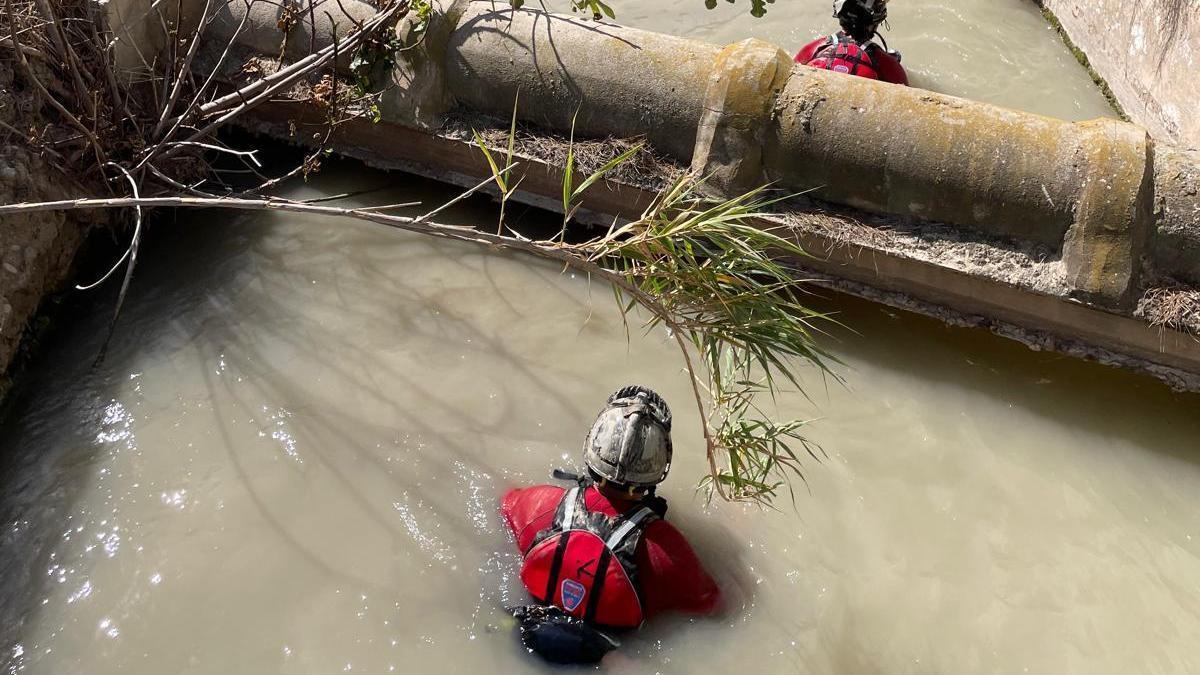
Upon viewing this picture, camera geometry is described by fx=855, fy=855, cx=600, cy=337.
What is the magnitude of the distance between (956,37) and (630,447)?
517 cm

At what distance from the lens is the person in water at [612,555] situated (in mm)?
2812

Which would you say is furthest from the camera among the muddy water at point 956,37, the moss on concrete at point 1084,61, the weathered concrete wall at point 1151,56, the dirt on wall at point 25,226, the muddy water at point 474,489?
the muddy water at point 956,37

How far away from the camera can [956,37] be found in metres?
6.44

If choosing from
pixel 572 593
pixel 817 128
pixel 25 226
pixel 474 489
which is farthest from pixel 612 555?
pixel 25 226

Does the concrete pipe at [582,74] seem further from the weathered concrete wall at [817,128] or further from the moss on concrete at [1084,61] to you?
the moss on concrete at [1084,61]

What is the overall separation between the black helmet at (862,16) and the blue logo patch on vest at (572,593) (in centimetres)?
390

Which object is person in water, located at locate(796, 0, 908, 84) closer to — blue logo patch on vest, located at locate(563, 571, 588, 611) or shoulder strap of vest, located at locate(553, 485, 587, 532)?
shoulder strap of vest, located at locate(553, 485, 587, 532)

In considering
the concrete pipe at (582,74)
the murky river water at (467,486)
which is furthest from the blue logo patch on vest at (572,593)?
the concrete pipe at (582,74)

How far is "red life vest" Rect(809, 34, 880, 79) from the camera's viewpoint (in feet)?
16.1

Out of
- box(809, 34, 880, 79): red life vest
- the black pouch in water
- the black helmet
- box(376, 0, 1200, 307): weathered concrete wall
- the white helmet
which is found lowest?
the black pouch in water

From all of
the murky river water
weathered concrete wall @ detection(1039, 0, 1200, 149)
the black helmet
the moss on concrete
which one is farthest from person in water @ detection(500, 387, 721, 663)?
the moss on concrete

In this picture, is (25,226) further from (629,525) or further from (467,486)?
(629,525)

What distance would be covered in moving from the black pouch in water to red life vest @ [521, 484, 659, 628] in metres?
0.03

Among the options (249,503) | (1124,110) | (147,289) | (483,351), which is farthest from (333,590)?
(1124,110)
